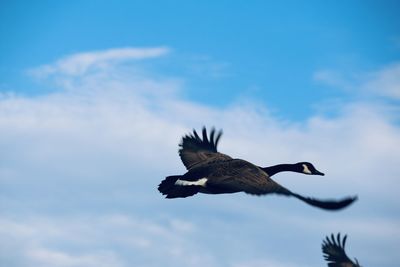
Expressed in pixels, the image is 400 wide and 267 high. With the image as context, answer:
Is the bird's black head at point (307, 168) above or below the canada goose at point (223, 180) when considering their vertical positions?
above

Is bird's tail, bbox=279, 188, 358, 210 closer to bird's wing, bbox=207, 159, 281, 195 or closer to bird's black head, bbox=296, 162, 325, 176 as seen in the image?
bird's wing, bbox=207, 159, 281, 195

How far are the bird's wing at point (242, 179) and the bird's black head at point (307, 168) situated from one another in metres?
3.97

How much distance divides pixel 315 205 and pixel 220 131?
8209mm

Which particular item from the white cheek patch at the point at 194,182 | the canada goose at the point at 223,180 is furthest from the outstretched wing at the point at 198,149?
the white cheek patch at the point at 194,182

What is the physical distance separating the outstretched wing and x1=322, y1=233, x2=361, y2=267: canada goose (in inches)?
177

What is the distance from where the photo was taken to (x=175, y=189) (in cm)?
1934

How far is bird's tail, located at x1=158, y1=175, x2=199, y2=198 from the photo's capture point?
757 inches

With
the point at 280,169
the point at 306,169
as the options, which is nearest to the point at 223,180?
the point at 280,169

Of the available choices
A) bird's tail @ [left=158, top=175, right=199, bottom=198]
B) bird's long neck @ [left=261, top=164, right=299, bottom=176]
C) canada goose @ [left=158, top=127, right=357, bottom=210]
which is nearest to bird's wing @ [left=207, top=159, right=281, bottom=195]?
canada goose @ [left=158, top=127, right=357, bottom=210]

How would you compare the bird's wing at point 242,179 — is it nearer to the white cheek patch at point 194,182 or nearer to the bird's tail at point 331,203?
the white cheek patch at point 194,182

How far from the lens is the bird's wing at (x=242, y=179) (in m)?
17.7

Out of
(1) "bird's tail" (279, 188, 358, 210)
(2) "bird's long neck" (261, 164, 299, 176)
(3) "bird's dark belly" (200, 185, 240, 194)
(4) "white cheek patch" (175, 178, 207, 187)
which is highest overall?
(2) "bird's long neck" (261, 164, 299, 176)

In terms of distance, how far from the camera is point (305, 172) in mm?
22844

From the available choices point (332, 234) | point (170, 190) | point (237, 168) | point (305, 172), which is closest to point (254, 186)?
point (237, 168)
